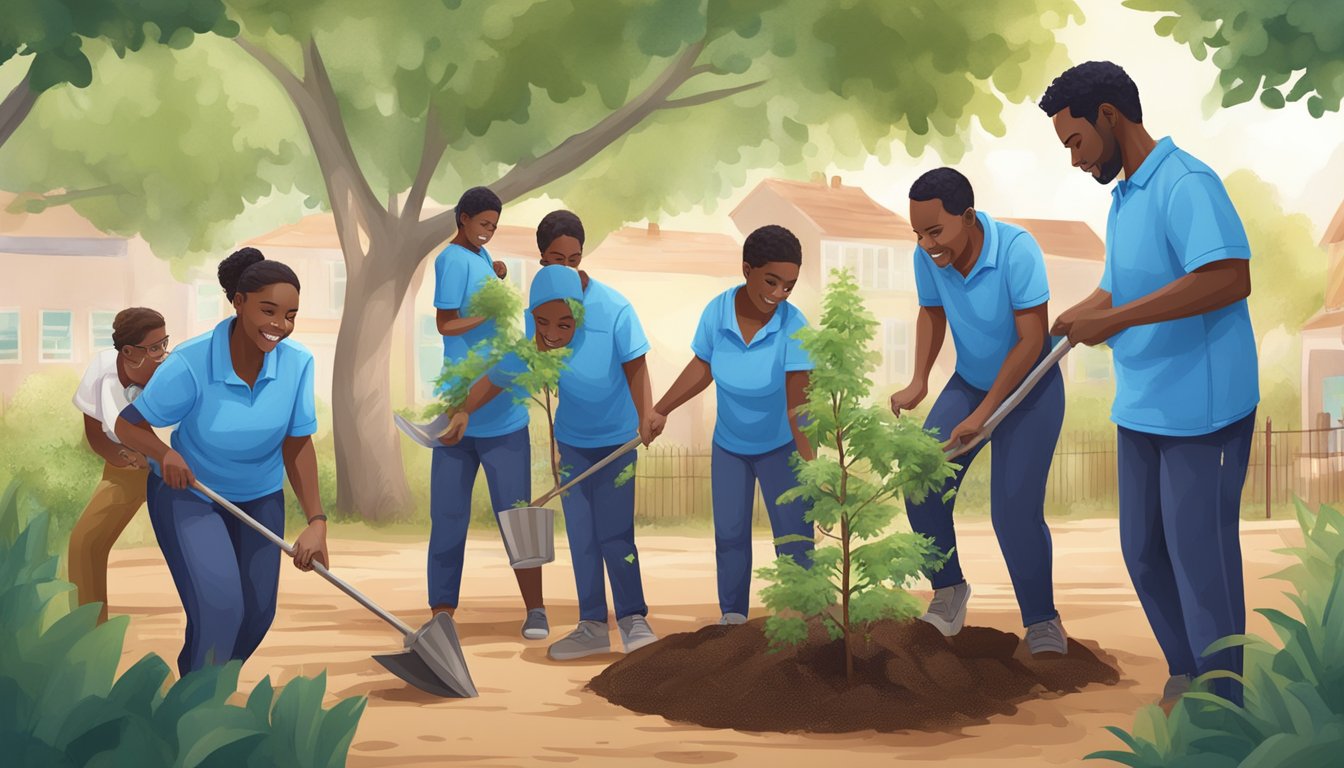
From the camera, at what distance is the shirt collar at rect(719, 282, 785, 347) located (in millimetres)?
7328

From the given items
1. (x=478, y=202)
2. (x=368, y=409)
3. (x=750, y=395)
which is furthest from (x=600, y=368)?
(x=368, y=409)

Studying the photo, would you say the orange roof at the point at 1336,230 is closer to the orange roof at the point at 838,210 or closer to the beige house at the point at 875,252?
the beige house at the point at 875,252

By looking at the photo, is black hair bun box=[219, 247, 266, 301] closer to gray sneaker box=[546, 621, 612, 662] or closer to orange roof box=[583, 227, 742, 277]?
gray sneaker box=[546, 621, 612, 662]

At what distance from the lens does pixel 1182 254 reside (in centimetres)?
555

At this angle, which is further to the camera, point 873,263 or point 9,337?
point 9,337

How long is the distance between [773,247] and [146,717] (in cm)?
362

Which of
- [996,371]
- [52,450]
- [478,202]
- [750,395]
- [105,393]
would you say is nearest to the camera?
[996,371]

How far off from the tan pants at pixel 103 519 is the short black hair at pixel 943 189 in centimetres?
401

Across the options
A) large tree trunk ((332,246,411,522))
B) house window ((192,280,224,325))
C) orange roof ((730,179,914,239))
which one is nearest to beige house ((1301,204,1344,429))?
orange roof ((730,179,914,239))

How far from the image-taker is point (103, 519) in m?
7.72

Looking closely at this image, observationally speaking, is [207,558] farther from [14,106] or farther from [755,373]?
[14,106]

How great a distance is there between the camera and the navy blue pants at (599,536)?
309 inches

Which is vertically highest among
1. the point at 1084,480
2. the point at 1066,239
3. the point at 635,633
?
the point at 1066,239

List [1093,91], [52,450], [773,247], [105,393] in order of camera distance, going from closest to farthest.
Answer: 1. [1093,91]
2. [773,247]
3. [105,393]
4. [52,450]
